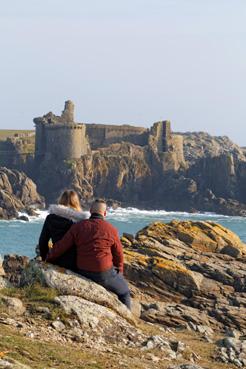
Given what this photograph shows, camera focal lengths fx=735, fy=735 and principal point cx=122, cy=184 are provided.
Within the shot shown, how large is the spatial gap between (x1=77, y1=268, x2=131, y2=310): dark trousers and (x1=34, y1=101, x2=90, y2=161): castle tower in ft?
378

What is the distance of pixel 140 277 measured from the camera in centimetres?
2539

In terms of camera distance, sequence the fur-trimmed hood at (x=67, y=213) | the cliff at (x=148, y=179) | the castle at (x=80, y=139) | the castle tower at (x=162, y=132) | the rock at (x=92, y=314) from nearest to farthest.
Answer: the rock at (x=92, y=314) → the fur-trimmed hood at (x=67, y=213) → the cliff at (x=148, y=179) → the castle at (x=80, y=139) → the castle tower at (x=162, y=132)

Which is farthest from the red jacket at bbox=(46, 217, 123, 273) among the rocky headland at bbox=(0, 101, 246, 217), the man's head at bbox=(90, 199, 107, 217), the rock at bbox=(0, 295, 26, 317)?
the rocky headland at bbox=(0, 101, 246, 217)

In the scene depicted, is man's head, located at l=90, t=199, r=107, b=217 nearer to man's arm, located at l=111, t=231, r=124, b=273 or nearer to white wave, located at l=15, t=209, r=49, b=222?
man's arm, located at l=111, t=231, r=124, b=273

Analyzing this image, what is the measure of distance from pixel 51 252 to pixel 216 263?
16.8 m

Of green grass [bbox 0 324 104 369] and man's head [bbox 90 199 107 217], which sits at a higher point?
man's head [bbox 90 199 107 217]

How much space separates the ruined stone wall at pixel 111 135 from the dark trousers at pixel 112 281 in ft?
424

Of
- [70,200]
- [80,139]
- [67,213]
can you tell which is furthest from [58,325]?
[80,139]

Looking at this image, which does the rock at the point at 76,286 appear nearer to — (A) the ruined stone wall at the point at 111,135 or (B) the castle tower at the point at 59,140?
(B) the castle tower at the point at 59,140

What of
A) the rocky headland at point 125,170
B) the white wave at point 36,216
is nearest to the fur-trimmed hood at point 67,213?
the white wave at point 36,216

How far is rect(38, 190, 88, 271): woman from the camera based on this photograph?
12.4 meters

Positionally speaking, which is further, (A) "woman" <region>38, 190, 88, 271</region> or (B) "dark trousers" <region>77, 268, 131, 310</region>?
(A) "woman" <region>38, 190, 88, 271</region>

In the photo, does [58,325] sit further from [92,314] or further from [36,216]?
[36,216]

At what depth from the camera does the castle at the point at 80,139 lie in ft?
422
